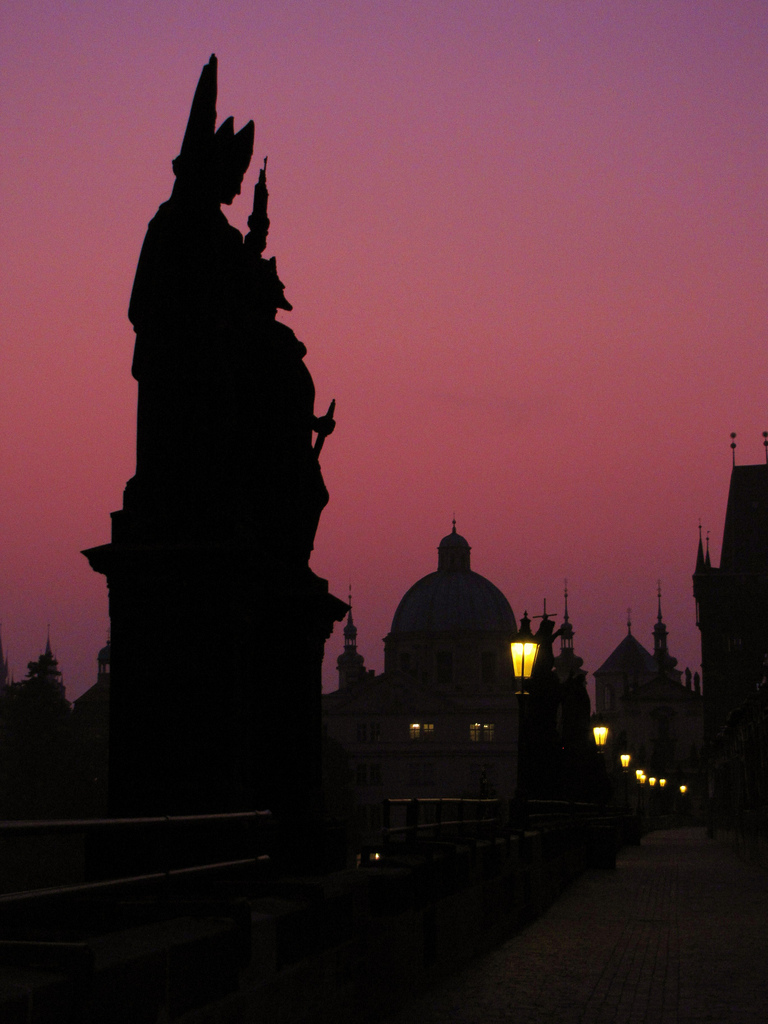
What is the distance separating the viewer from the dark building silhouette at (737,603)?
5226 inches

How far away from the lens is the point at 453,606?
185 metres

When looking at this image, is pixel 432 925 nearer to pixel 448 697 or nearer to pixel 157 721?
pixel 157 721

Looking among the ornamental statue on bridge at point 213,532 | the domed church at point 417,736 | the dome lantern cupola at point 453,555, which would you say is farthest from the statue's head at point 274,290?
the dome lantern cupola at point 453,555

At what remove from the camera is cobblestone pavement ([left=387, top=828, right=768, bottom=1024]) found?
1049cm

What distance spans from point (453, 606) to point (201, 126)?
17540 centimetres

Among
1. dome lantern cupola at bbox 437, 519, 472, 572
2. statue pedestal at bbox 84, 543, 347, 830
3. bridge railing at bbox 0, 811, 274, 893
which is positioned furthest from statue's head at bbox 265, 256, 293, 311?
dome lantern cupola at bbox 437, 519, 472, 572

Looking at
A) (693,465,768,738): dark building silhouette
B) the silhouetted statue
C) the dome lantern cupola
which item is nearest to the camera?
the silhouetted statue

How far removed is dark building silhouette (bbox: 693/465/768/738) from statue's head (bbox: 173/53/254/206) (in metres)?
126

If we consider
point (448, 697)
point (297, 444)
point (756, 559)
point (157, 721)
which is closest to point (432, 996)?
point (157, 721)

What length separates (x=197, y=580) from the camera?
942 centimetres

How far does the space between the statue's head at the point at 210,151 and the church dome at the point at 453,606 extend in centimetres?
17254

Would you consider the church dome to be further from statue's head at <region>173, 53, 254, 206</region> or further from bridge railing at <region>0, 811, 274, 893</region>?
bridge railing at <region>0, 811, 274, 893</region>

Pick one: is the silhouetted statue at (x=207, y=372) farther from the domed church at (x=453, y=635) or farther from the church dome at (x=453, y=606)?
the church dome at (x=453, y=606)

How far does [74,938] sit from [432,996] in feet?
18.3
